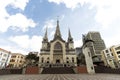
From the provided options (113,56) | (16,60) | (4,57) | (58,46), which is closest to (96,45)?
(113,56)

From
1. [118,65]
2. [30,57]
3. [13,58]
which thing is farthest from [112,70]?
[13,58]

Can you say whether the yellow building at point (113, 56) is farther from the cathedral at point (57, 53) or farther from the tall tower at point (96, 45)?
the tall tower at point (96, 45)

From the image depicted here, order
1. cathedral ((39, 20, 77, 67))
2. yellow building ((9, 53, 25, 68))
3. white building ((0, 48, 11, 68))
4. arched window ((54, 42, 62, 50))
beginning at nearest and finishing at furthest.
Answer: white building ((0, 48, 11, 68))
cathedral ((39, 20, 77, 67))
arched window ((54, 42, 62, 50))
yellow building ((9, 53, 25, 68))

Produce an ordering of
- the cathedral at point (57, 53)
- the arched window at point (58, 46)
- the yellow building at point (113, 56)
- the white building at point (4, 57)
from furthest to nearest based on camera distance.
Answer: the arched window at point (58, 46)
the cathedral at point (57, 53)
the white building at point (4, 57)
the yellow building at point (113, 56)

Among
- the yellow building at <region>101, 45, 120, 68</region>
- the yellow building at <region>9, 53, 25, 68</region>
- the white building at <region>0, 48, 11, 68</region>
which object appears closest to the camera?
the yellow building at <region>101, 45, 120, 68</region>

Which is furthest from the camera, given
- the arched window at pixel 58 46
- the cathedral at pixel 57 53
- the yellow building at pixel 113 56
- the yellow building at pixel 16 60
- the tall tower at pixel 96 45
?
the tall tower at pixel 96 45

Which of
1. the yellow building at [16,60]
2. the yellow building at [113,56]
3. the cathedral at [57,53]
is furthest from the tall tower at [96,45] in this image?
the yellow building at [16,60]

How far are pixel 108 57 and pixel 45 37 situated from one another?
113 feet

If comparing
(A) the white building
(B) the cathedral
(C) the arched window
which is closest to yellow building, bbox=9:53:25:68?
(A) the white building

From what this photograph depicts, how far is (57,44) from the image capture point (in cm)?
5562

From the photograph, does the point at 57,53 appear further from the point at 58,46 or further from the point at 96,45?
the point at 96,45

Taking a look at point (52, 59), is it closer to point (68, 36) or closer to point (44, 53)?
point (44, 53)

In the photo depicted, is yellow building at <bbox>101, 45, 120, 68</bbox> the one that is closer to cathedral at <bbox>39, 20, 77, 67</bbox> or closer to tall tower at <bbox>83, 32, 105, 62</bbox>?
cathedral at <bbox>39, 20, 77, 67</bbox>

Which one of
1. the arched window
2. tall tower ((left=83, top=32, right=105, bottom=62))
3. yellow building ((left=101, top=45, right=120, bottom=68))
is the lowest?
yellow building ((left=101, top=45, right=120, bottom=68))
